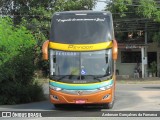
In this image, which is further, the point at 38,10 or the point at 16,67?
the point at 38,10

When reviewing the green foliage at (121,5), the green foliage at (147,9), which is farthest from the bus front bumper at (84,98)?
the green foliage at (121,5)

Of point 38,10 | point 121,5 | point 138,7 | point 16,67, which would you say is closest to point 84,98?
point 16,67

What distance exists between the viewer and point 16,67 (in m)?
23.7

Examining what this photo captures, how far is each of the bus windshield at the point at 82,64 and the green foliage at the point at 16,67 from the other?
5143mm

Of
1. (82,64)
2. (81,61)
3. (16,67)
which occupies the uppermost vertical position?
(81,61)

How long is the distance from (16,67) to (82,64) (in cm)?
656

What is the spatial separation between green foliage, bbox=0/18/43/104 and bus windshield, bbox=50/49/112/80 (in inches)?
202

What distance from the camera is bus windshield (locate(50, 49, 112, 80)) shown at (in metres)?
18.0

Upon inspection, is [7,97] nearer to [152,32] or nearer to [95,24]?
[95,24]

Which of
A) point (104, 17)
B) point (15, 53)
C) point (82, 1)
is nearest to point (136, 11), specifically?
point (82, 1)

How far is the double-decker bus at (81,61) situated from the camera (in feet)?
58.2

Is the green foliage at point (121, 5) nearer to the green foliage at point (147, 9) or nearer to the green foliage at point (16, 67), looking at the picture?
the green foliage at point (147, 9)

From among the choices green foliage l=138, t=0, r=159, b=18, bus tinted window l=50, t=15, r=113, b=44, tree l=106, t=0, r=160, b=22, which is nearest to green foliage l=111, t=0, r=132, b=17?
tree l=106, t=0, r=160, b=22

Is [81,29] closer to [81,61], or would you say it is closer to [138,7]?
[81,61]
